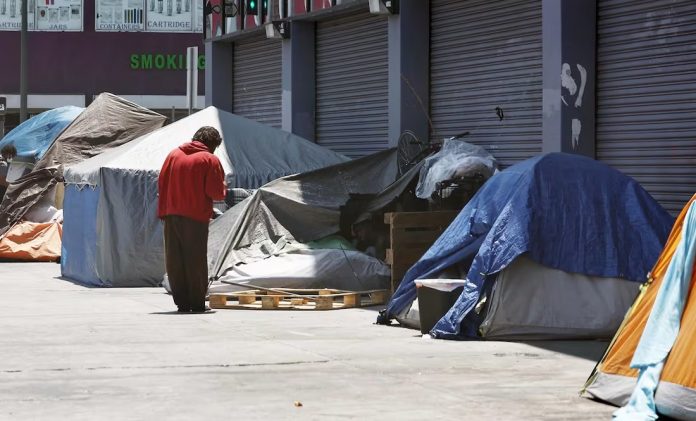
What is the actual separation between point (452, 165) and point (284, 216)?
2.08 m

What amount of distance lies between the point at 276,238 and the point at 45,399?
8.41 meters

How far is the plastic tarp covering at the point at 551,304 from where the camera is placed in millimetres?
12367

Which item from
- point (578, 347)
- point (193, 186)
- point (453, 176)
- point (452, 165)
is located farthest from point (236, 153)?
point (578, 347)

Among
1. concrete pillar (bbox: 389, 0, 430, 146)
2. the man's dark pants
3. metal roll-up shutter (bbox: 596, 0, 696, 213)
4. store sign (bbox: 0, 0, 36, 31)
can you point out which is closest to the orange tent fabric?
concrete pillar (bbox: 389, 0, 430, 146)

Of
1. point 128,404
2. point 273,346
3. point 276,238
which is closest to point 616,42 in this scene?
point 276,238

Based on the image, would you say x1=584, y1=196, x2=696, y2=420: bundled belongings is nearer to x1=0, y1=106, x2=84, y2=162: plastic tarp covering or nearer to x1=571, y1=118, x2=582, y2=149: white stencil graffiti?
x1=571, y1=118, x2=582, y2=149: white stencil graffiti

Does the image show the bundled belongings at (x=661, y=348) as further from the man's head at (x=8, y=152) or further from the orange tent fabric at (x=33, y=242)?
the man's head at (x=8, y=152)

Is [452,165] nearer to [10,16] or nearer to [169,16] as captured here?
[169,16]

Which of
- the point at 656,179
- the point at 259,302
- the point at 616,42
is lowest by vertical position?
the point at 259,302

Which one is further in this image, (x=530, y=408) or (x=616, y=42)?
(x=616, y=42)

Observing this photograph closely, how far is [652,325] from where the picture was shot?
28.6 ft

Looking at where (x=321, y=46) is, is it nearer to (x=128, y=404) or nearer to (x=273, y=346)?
(x=273, y=346)

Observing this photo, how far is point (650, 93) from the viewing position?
50.6ft

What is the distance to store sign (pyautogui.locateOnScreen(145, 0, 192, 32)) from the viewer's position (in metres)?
48.4
